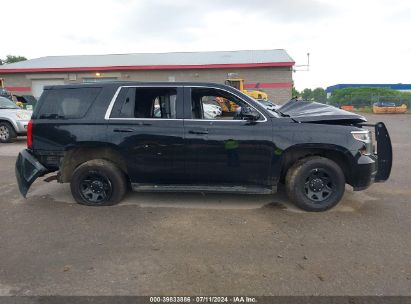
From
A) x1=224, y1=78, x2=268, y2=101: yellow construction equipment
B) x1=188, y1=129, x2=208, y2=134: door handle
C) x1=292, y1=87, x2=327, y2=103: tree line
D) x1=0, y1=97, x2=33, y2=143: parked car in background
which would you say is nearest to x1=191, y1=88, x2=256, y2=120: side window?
x1=188, y1=129, x2=208, y2=134: door handle

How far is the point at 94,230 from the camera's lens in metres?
4.12

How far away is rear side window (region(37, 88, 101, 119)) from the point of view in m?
4.87

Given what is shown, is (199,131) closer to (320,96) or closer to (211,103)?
(211,103)

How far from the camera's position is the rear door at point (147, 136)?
4.68 metres

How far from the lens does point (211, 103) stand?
5.60 m

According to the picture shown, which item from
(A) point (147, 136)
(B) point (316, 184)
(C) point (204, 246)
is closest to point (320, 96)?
(B) point (316, 184)

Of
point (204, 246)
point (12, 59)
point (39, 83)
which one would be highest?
point (12, 59)

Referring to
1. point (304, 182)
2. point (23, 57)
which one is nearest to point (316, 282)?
point (304, 182)

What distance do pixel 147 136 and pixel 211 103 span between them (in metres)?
1.45

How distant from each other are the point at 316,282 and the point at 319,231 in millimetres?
1183

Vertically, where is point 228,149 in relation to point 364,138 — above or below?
below

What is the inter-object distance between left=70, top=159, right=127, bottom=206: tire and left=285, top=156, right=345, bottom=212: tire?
2557 mm

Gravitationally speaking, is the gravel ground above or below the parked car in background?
below

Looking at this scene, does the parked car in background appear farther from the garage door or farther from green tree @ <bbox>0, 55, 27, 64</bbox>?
green tree @ <bbox>0, 55, 27, 64</bbox>
